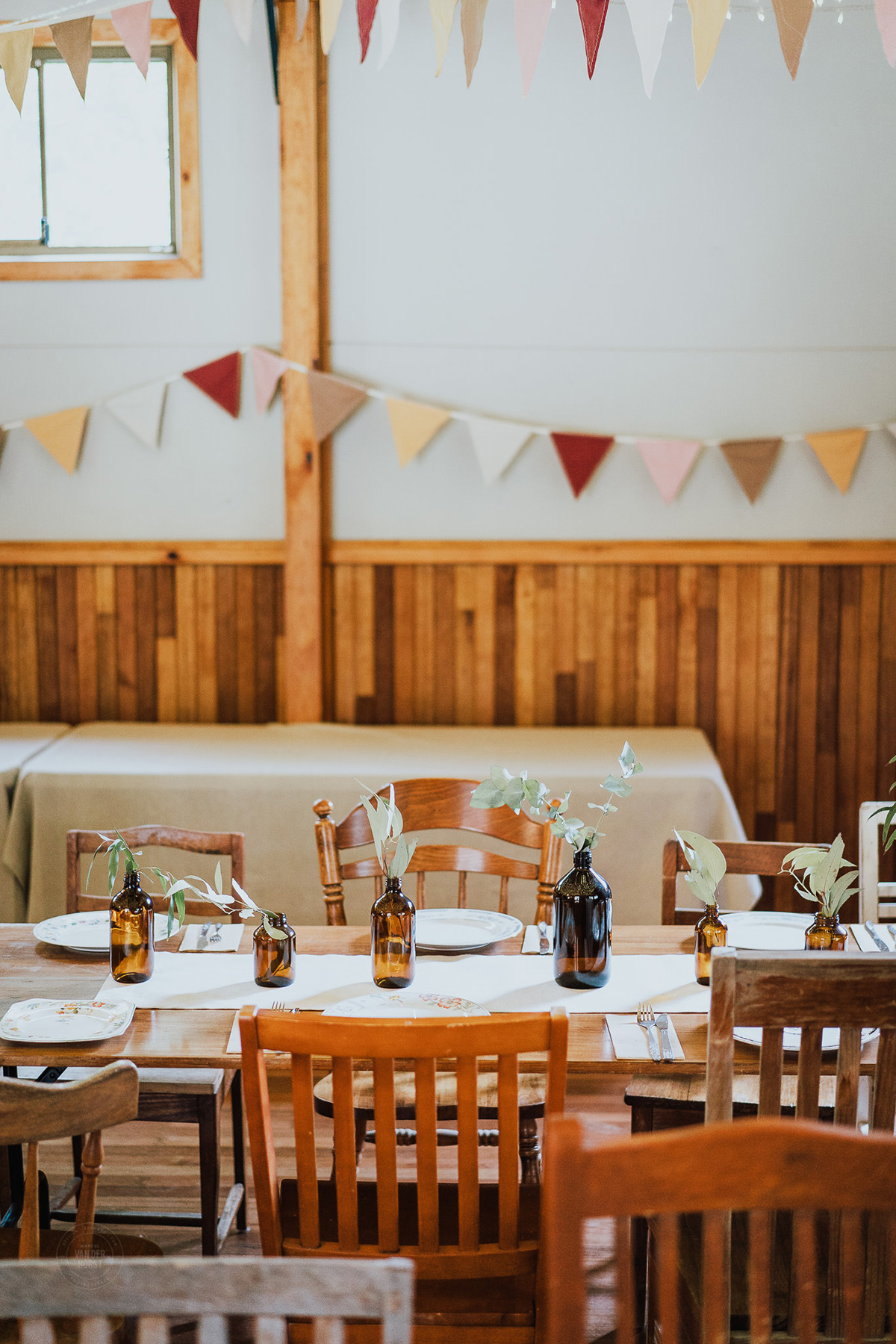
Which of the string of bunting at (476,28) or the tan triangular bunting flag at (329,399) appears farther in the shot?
the tan triangular bunting flag at (329,399)

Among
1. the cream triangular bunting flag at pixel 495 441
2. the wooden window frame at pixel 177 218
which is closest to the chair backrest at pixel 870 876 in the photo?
the cream triangular bunting flag at pixel 495 441

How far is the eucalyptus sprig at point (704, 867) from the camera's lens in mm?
1737

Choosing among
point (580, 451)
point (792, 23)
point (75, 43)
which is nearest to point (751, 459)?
point (580, 451)

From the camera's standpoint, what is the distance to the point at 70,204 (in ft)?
12.4

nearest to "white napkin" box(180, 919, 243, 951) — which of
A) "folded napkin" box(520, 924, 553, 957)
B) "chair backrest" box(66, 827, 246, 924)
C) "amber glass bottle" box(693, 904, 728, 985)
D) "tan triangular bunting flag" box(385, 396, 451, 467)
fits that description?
"chair backrest" box(66, 827, 246, 924)

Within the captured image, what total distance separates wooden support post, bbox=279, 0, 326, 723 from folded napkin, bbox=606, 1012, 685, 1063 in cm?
232

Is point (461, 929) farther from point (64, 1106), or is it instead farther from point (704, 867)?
point (64, 1106)

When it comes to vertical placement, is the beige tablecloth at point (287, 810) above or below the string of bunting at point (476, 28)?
below

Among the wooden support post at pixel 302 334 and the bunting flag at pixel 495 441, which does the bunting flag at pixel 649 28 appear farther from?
the wooden support post at pixel 302 334

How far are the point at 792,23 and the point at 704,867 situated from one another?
5.06 feet

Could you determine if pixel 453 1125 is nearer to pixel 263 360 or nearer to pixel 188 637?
pixel 188 637

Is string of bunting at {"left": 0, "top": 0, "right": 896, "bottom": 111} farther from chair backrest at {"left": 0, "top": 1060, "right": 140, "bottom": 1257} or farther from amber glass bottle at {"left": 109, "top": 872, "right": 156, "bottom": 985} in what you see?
chair backrest at {"left": 0, "top": 1060, "right": 140, "bottom": 1257}

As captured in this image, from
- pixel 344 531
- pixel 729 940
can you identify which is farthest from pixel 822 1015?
pixel 344 531

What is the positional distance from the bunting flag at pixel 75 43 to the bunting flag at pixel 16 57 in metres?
0.05
